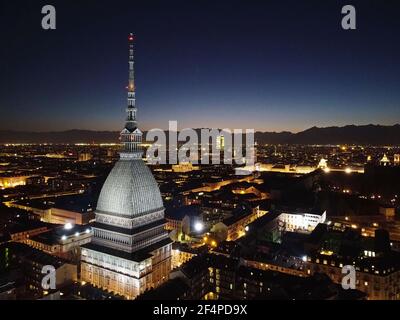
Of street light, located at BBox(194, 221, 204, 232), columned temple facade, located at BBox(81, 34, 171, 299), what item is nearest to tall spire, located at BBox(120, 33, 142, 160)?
columned temple facade, located at BBox(81, 34, 171, 299)

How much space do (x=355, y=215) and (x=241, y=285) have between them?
132 feet

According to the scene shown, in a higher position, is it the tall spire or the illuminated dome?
the tall spire

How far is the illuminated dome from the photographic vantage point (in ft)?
135

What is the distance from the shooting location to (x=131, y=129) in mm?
44250

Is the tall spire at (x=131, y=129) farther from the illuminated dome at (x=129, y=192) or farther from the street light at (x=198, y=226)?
the street light at (x=198, y=226)

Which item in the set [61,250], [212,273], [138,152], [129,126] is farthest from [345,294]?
[61,250]

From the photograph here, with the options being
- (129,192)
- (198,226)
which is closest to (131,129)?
(129,192)

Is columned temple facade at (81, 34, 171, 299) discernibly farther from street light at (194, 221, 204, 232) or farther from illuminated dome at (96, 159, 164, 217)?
street light at (194, 221, 204, 232)

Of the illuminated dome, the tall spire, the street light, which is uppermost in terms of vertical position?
the tall spire

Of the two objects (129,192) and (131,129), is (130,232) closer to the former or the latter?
(129,192)

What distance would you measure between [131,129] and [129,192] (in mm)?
8479

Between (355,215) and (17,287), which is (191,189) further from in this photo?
(17,287)

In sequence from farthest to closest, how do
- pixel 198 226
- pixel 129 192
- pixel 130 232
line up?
pixel 198 226 → pixel 129 192 → pixel 130 232

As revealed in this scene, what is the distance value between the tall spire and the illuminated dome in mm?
1144
